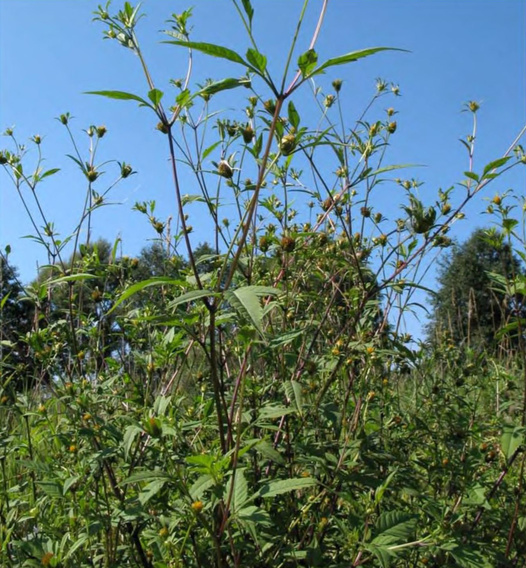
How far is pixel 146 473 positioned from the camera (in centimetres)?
124

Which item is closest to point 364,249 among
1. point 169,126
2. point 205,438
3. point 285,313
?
point 285,313

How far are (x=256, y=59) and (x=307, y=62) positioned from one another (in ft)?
0.36

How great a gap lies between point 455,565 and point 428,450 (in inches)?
17.5

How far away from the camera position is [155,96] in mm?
1109

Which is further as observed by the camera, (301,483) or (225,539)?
(225,539)

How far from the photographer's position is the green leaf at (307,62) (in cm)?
107

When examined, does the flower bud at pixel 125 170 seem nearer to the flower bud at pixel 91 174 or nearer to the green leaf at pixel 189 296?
the flower bud at pixel 91 174

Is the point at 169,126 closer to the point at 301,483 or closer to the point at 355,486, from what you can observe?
the point at 301,483

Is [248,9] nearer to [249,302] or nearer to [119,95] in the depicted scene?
[119,95]

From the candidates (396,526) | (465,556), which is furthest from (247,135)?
(465,556)

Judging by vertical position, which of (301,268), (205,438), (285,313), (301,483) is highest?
(301,268)

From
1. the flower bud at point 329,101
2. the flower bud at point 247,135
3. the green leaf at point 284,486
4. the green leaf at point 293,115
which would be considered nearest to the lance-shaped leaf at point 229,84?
the green leaf at point 293,115

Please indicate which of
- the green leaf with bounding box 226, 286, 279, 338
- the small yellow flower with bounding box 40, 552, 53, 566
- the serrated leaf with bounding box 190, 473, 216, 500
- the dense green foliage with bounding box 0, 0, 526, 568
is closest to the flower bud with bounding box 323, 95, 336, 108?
the dense green foliage with bounding box 0, 0, 526, 568

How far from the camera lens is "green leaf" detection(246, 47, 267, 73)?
1.01m
